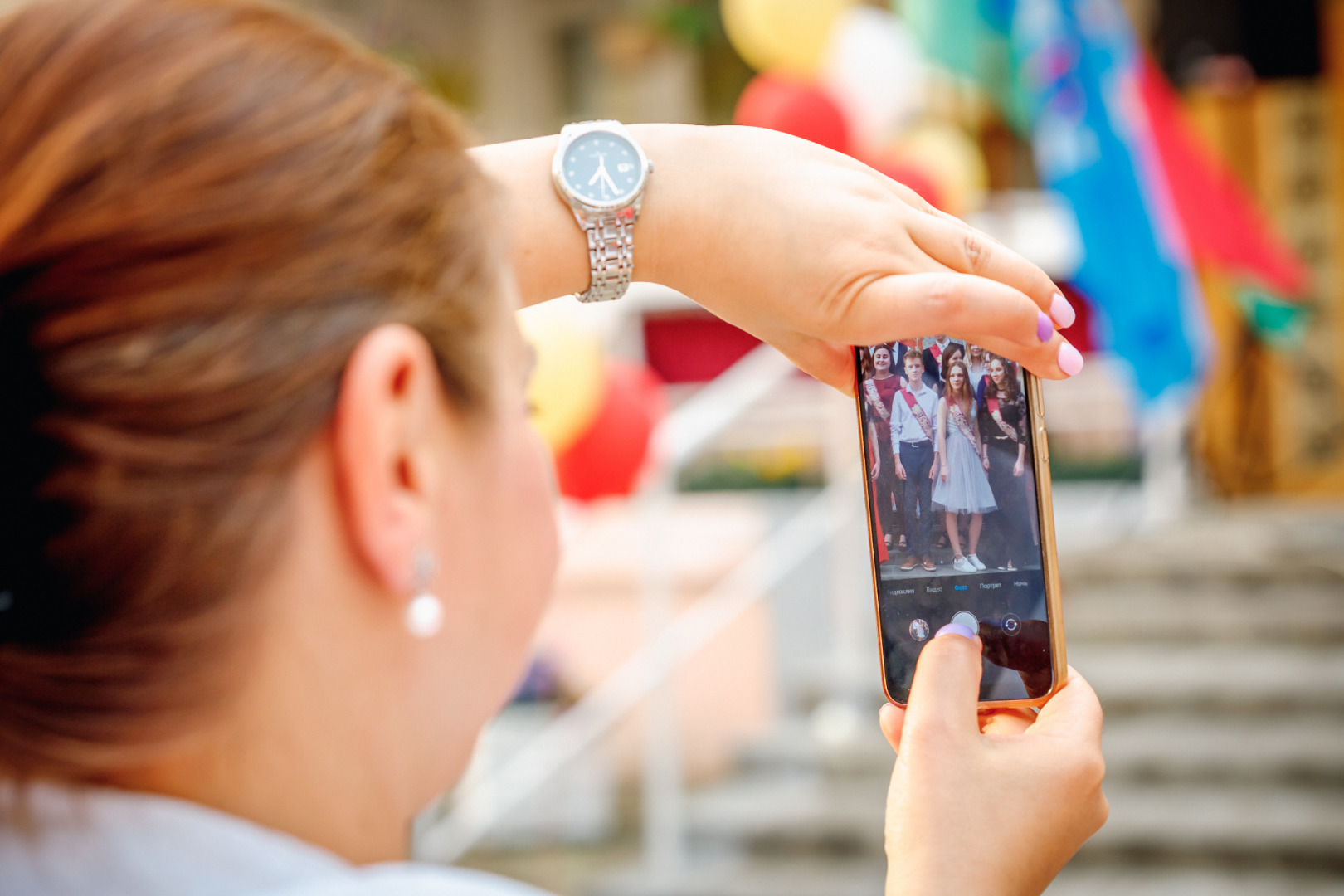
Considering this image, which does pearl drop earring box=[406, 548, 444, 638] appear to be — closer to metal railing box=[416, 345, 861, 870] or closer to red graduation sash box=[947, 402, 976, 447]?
red graduation sash box=[947, 402, 976, 447]

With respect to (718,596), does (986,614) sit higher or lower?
higher

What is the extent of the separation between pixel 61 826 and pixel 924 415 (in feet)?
1.49

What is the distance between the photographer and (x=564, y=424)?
8.40 ft

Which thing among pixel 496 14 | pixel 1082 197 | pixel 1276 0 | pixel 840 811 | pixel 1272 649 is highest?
pixel 496 14

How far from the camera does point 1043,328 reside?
616mm

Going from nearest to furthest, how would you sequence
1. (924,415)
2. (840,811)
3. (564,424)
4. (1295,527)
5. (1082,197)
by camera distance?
(924,415) < (564,424) < (1082,197) < (840,811) < (1295,527)

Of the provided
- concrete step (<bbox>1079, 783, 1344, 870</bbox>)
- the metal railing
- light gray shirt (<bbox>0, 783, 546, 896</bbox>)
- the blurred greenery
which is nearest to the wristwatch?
light gray shirt (<bbox>0, 783, 546, 896</bbox>)

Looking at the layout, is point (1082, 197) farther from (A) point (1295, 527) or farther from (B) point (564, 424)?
(A) point (1295, 527)

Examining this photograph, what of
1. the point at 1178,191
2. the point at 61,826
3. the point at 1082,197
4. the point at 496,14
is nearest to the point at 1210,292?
the point at 1178,191

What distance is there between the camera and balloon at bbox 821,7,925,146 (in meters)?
2.83

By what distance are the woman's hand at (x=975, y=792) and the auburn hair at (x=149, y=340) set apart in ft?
1.07

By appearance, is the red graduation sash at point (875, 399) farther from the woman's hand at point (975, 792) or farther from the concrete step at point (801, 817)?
the concrete step at point (801, 817)

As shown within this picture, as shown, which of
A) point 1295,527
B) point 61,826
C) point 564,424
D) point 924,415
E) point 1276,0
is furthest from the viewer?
point 1276,0

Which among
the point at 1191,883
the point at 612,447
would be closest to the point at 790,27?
the point at 612,447
